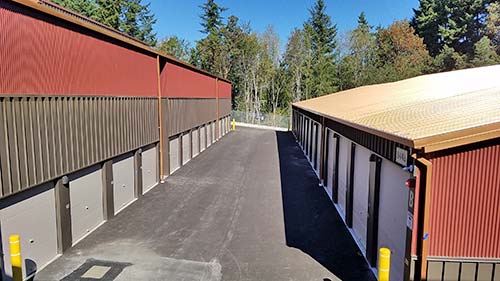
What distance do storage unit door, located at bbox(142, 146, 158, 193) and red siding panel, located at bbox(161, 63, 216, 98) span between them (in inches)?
116

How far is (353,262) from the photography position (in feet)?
24.9

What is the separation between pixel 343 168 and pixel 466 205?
19.5 ft

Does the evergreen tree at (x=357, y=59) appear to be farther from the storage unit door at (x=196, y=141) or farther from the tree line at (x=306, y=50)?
the storage unit door at (x=196, y=141)

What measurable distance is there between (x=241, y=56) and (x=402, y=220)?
47.6m

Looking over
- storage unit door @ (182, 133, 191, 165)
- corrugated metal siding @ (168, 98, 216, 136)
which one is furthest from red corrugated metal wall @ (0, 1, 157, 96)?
storage unit door @ (182, 133, 191, 165)

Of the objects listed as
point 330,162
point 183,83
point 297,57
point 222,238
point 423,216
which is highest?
point 297,57

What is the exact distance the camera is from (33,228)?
280 inches

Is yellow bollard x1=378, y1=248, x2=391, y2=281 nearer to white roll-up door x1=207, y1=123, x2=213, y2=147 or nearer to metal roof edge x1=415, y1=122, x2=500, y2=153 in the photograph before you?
metal roof edge x1=415, y1=122, x2=500, y2=153

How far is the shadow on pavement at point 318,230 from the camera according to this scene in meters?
7.43

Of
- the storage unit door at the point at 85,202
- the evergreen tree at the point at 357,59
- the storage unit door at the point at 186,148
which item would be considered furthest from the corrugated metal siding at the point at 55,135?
the evergreen tree at the point at 357,59

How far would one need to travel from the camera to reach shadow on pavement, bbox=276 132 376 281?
7426 millimetres

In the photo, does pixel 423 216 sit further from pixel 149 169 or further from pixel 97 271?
pixel 149 169

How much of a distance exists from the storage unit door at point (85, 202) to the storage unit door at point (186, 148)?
9.03m

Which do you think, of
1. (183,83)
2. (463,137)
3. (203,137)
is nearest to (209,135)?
(203,137)
